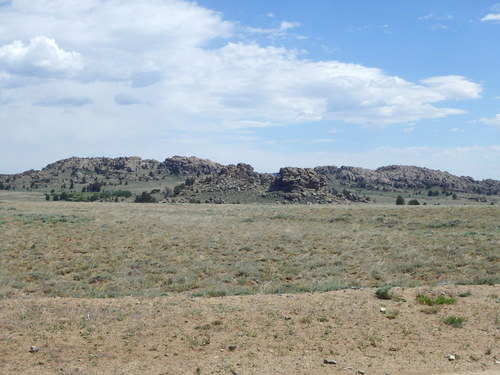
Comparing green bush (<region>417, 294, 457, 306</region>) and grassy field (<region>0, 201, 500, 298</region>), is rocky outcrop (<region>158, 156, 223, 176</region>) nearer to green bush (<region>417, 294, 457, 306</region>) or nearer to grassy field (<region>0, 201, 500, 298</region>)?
grassy field (<region>0, 201, 500, 298</region>)

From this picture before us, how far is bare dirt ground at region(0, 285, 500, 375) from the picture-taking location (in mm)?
7898

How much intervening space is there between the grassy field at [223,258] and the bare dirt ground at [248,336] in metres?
2.54

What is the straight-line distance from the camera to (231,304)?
36.8 feet

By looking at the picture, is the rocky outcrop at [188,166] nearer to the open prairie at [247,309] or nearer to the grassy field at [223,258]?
the grassy field at [223,258]

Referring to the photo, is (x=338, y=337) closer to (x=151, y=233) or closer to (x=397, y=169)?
(x=151, y=233)

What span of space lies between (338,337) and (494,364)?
113 inches

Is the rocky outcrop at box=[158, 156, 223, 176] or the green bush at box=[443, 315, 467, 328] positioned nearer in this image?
the green bush at box=[443, 315, 467, 328]

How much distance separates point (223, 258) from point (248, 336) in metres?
11.7

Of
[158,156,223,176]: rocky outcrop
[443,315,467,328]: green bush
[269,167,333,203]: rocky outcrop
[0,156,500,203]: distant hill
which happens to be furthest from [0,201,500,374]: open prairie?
[158,156,223,176]: rocky outcrop

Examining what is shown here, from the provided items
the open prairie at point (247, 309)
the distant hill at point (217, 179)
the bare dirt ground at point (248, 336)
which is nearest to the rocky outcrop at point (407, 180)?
the distant hill at point (217, 179)

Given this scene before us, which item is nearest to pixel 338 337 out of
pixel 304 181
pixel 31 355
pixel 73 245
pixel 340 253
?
pixel 31 355

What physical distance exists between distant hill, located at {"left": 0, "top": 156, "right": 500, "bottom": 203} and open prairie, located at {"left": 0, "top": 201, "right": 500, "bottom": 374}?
68011 millimetres

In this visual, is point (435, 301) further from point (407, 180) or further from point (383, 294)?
point (407, 180)

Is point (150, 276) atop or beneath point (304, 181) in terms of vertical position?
beneath
